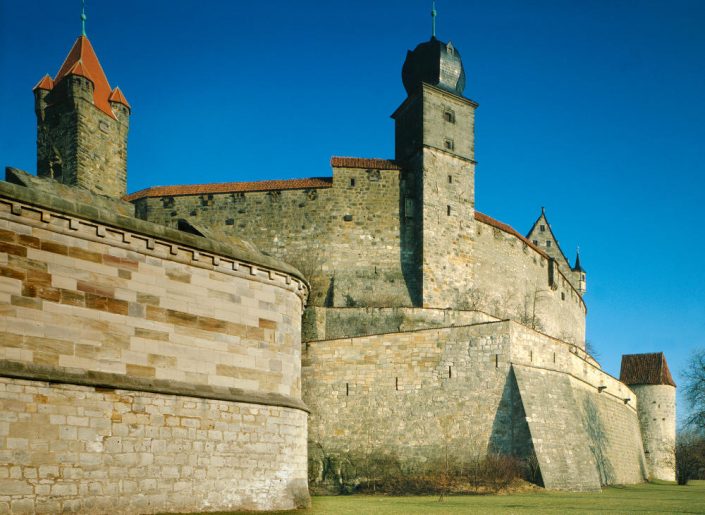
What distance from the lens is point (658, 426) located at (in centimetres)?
4794

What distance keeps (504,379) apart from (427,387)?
250 cm

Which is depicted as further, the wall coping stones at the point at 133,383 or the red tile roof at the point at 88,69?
the red tile roof at the point at 88,69

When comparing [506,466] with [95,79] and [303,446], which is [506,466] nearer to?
[303,446]

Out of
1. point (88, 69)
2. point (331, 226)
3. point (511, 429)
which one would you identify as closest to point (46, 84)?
point (88, 69)

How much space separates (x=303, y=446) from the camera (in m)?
16.4

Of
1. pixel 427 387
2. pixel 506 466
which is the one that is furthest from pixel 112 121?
pixel 506 466

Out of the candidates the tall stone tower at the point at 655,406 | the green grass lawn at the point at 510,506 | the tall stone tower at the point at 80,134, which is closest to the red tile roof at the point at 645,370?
the tall stone tower at the point at 655,406

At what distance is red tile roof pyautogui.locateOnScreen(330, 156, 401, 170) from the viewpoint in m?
40.6

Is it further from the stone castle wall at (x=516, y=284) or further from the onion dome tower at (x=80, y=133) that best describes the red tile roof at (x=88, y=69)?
the stone castle wall at (x=516, y=284)

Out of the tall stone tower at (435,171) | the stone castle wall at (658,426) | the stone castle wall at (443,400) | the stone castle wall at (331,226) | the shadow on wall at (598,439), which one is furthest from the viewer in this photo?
the stone castle wall at (658,426)

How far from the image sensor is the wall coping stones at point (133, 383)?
11.5m

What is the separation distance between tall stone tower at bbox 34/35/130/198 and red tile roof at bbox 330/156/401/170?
11.6 m

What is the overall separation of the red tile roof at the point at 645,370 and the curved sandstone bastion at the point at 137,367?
1539 inches

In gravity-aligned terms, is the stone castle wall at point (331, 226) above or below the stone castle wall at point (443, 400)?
above
